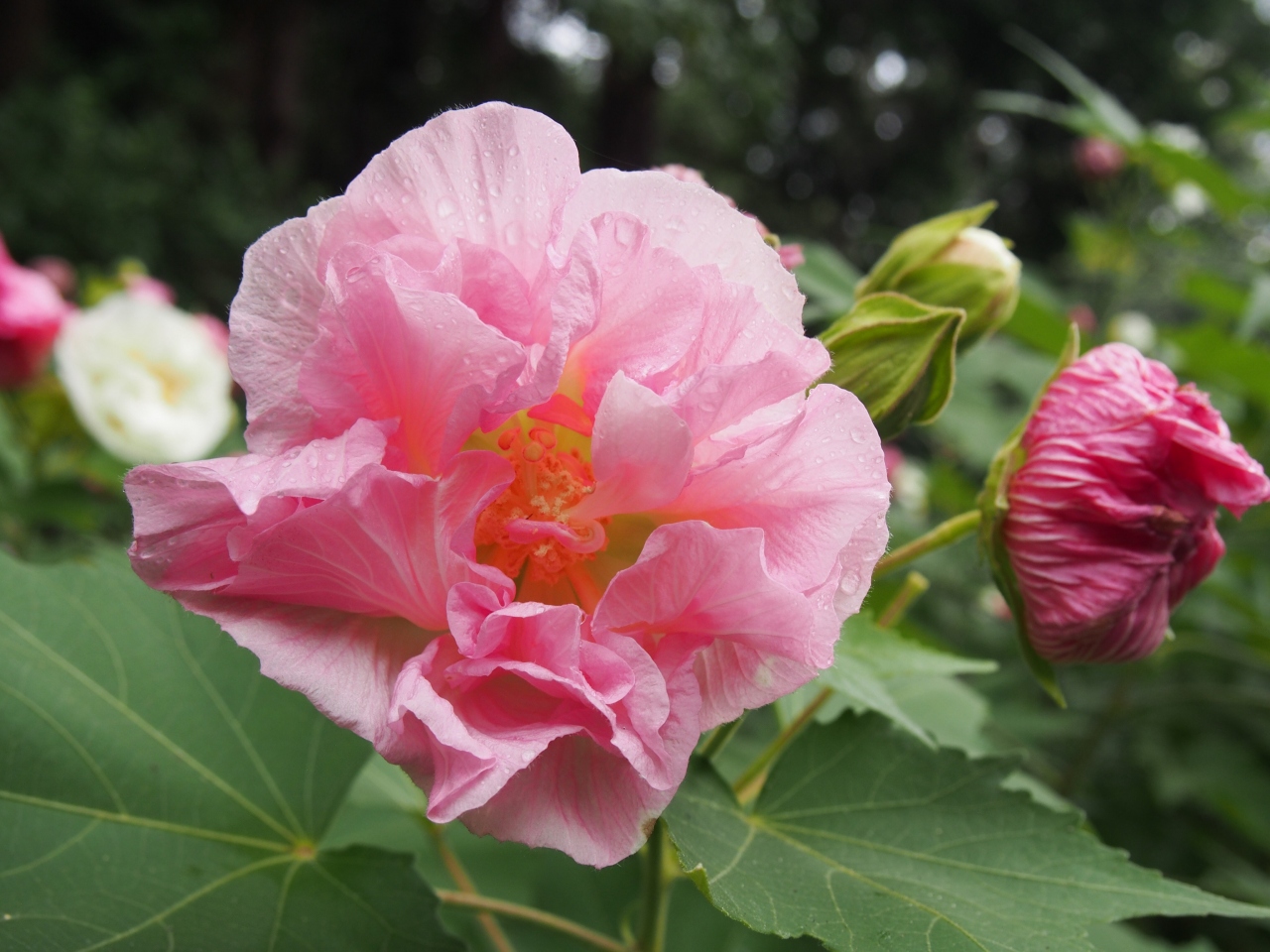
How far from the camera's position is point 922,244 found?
1.01 meters

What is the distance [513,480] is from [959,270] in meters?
0.57

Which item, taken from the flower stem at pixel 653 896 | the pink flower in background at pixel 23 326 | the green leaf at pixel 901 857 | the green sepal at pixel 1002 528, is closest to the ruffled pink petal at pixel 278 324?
the green leaf at pixel 901 857

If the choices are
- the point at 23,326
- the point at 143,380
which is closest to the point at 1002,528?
the point at 143,380

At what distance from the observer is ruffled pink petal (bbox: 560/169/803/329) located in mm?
655

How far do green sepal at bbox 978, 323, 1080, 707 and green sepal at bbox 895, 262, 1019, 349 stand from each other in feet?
0.42

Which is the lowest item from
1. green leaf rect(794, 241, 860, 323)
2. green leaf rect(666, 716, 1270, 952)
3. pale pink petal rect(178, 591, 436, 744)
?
green leaf rect(666, 716, 1270, 952)

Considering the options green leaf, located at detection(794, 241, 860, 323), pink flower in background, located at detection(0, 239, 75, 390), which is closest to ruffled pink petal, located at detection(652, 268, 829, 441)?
green leaf, located at detection(794, 241, 860, 323)

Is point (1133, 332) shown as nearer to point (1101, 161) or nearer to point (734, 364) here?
point (1101, 161)

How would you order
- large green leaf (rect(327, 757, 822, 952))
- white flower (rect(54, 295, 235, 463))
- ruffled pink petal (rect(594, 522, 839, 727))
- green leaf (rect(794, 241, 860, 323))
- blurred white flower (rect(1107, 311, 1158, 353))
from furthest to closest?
blurred white flower (rect(1107, 311, 1158, 353)) < white flower (rect(54, 295, 235, 463)) < green leaf (rect(794, 241, 860, 323)) < large green leaf (rect(327, 757, 822, 952)) < ruffled pink petal (rect(594, 522, 839, 727))

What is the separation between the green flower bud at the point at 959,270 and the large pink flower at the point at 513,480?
1.30 feet

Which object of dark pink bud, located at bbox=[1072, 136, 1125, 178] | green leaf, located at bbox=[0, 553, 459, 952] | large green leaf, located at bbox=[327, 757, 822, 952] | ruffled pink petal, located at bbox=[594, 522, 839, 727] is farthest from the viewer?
dark pink bud, located at bbox=[1072, 136, 1125, 178]

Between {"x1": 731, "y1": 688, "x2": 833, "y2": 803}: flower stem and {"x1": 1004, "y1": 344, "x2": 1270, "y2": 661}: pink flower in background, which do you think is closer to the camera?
{"x1": 1004, "y1": 344, "x2": 1270, "y2": 661}: pink flower in background

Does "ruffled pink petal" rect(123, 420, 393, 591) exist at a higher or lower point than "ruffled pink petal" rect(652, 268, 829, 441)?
lower

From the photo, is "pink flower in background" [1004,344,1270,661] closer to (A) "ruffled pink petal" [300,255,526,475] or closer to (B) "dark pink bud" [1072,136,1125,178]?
(A) "ruffled pink petal" [300,255,526,475]
